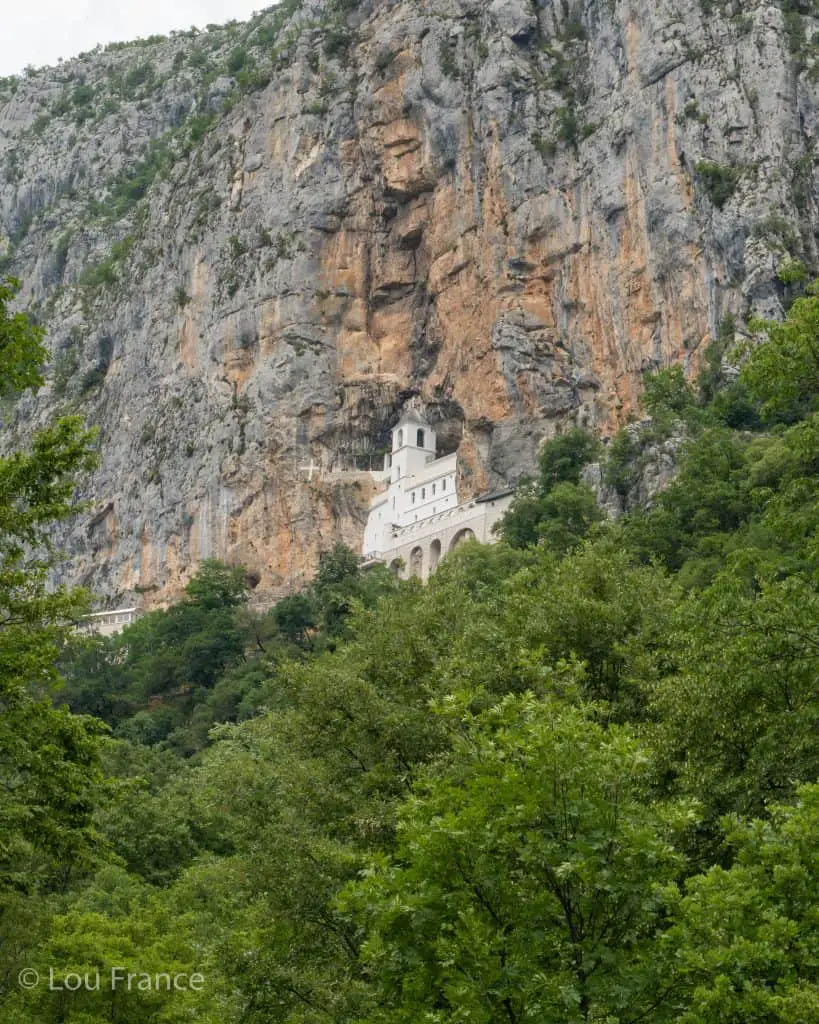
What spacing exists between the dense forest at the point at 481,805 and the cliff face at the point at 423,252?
4764cm

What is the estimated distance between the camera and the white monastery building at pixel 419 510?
8388cm

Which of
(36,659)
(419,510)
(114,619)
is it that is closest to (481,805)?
(36,659)

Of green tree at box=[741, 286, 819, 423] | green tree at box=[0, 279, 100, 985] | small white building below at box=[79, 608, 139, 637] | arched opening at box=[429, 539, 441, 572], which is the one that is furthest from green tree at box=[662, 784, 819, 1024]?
small white building below at box=[79, 608, 139, 637]

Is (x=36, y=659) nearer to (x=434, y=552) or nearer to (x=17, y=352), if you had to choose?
(x=17, y=352)

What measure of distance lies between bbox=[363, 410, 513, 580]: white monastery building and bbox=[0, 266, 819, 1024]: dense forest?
148 ft

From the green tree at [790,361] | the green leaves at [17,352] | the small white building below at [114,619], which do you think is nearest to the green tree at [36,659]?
the green leaves at [17,352]

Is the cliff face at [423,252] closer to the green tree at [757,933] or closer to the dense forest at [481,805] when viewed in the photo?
the dense forest at [481,805]

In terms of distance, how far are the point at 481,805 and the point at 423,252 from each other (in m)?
85.3

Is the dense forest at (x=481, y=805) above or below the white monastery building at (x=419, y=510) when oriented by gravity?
below

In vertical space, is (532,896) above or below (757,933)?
above

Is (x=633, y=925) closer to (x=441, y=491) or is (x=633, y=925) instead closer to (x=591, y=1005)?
(x=591, y=1005)

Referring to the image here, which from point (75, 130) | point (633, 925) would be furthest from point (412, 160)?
point (633, 925)

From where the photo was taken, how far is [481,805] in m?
14.9

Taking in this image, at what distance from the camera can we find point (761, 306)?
2985 inches
